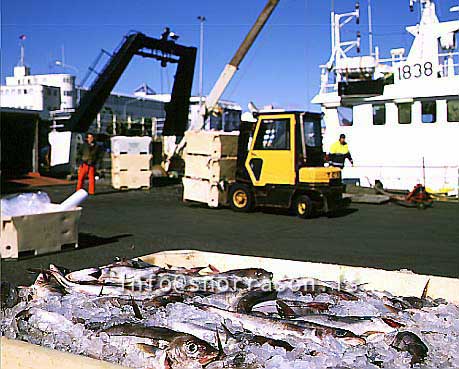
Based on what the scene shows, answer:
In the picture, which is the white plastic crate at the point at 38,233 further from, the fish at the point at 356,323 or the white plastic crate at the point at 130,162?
the white plastic crate at the point at 130,162

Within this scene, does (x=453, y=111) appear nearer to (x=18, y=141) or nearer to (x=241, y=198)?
(x=241, y=198)

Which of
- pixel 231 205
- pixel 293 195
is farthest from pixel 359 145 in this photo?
pixel 231 205

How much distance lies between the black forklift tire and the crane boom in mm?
5412

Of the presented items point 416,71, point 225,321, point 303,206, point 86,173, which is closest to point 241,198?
point 303,206

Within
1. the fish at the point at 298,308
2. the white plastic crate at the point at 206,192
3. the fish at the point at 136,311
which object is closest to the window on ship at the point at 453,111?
the fish at the point at 298,308

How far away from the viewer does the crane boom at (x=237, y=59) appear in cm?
1563

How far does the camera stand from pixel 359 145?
20.2ft

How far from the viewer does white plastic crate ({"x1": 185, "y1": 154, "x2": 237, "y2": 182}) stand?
42.3 feet

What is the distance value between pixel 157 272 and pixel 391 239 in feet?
18.5

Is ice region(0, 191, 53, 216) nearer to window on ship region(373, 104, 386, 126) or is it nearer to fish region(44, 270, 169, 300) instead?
fish region(44, 270, 169, 300)

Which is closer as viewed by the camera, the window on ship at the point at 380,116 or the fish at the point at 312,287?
the fish at the point at 312,287

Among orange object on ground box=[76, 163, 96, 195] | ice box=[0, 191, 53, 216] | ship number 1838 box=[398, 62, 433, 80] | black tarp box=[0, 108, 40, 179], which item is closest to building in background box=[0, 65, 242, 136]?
black tarp box=[0, 108, 40, 179]

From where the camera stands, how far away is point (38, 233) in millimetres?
7332

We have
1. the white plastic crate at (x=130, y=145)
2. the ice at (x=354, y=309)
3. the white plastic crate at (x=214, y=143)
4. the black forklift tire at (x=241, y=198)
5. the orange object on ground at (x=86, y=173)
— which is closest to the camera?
the ice at (x=354, y=309)
